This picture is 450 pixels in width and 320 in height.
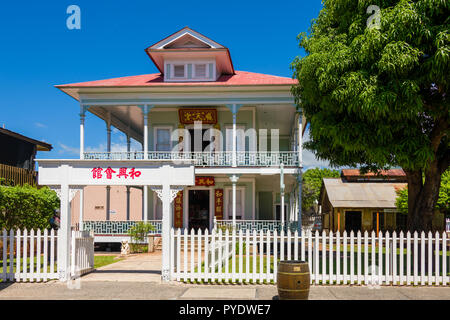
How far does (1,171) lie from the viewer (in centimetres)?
2056

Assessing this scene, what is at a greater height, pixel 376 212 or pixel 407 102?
pixel 407 102

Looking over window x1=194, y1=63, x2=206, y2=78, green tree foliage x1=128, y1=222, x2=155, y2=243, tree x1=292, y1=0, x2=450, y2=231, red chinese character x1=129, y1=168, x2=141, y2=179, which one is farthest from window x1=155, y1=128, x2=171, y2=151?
red chinese character x1=129, y1=168, x2=141, y2=179

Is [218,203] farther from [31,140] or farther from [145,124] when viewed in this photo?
[31,140]

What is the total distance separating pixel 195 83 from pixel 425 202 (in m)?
11.2

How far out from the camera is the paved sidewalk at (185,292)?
914 cm

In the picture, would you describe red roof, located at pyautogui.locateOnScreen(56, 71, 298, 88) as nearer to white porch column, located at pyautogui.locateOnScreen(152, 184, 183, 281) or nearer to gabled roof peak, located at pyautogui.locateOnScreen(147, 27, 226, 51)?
gabled roof peak, located at pyautogui.locateOnScreen(147, 27, 226, 51)

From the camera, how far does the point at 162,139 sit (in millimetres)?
22734

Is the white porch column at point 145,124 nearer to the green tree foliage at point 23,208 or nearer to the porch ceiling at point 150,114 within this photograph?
the porch ceiling at point 150,114

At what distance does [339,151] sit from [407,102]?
12.4 ft

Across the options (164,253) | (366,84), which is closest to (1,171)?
(164,253)

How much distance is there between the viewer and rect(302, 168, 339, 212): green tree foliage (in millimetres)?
57625

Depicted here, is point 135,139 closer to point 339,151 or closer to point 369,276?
point 339,151

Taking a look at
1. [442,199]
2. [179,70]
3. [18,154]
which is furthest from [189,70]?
[442,199]
